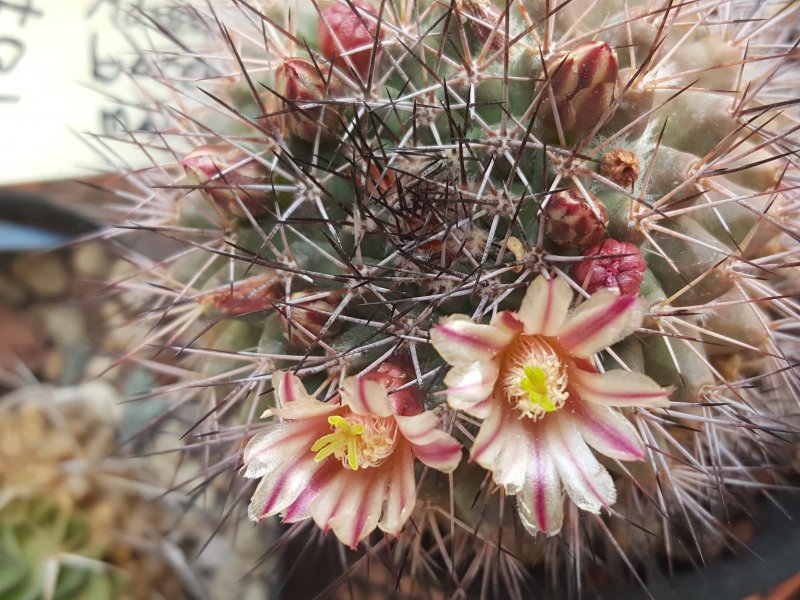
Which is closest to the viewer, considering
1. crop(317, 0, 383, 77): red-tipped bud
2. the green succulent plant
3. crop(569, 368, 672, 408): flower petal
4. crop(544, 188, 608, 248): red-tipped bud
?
crop(569, 368, 672, 408): flower petal

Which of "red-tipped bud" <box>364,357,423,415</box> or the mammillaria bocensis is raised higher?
the mammillaria bocensis

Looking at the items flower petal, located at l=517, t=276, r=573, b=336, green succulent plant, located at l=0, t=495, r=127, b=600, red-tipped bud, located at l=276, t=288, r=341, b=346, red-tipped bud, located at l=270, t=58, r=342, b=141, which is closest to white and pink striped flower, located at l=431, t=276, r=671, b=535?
flower petal, located at l=517, t=276, r=573, b=336

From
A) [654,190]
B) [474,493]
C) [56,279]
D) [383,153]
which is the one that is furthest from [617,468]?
[56,279]

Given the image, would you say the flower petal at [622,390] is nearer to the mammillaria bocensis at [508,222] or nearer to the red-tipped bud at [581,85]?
the mammillaria bocensis at [508,222]

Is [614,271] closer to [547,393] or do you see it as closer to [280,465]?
[547,393]

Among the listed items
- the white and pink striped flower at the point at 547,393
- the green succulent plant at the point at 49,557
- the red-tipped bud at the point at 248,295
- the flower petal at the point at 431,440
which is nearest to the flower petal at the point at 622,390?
the white and pink striped flower at the point at 547,393

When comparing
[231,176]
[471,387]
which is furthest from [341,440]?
[231,176]

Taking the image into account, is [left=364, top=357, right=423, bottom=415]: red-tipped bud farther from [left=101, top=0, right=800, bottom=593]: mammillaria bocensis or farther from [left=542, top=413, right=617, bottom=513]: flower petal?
[left=542, top=413, right=617, bottom=513]: flower petal
